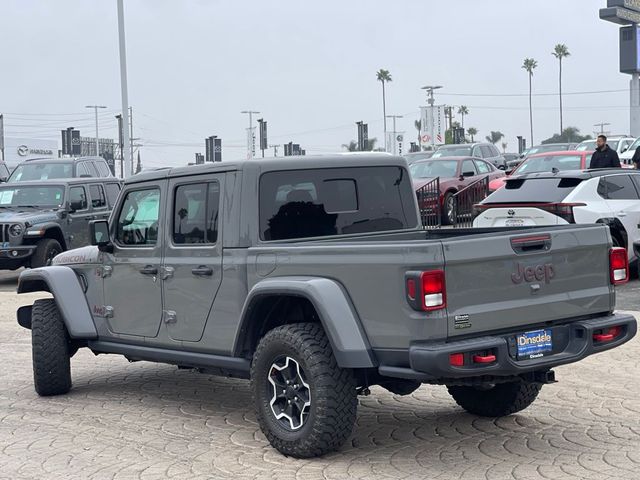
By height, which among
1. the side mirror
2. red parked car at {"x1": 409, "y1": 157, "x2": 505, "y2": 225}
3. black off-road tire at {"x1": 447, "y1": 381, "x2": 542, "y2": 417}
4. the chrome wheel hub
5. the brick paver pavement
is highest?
red parked car at {"x1": 409, "y1": 157, "x2": 505, "y2": 225}

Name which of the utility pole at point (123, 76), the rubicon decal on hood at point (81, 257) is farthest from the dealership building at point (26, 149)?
the rubicon decal on hood at point (81, 257)

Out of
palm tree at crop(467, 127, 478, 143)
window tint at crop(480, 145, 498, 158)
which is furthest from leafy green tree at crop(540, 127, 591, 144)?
window tint at crop(480, 145, 498, 158)

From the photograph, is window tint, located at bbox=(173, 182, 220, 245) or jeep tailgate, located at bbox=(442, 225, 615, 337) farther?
window tint, located at bbox=(173, 182, 220, 245)

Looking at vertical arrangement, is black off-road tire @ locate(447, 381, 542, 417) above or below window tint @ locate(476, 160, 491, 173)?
below

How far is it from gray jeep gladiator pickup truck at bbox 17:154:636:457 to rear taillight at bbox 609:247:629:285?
10 millimetres

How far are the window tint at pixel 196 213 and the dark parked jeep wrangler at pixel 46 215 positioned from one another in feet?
34.9

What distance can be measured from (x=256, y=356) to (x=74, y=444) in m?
1.44

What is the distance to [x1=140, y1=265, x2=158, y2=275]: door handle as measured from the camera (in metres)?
7.68

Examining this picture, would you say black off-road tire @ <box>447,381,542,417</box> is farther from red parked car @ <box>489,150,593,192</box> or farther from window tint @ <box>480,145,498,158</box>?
window tint @ <box>480,145,498,158</box>

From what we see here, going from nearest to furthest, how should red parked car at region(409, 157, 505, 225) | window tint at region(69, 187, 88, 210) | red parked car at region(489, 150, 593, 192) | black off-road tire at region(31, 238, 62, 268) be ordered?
black off-road tire at region(31, 238, 62, 268), window tint at region(69, 187, 88, 210), red parked car at region(489, 150, 593, 192), red parked car at region(409, 157, 505, 225)

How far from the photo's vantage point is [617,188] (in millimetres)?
15664

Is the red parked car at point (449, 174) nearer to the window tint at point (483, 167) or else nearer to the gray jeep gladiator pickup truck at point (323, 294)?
the window tint at point (483, 167)

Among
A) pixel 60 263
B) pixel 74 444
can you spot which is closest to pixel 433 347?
pixel 74 444

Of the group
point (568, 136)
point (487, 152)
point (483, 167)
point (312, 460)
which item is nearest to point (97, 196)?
point (483, 167)
